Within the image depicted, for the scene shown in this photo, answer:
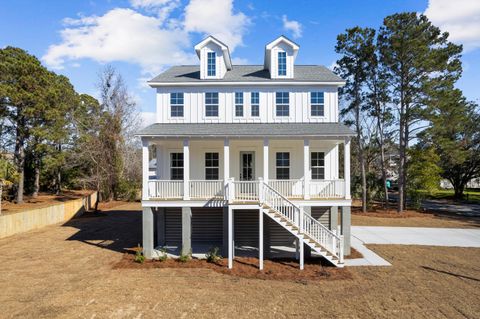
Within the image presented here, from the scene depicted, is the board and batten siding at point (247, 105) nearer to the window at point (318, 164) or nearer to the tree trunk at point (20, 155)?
the window at point (318, 164)

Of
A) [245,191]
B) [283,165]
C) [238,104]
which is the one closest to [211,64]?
[238,104]

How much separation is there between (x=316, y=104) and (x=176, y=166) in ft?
28.0

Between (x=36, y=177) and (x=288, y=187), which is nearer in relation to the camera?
(x=288, y=187)

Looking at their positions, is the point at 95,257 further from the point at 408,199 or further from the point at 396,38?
the point at 408,199

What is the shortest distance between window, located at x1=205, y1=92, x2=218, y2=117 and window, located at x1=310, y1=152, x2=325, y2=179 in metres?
5.96

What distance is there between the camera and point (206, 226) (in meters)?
15.8

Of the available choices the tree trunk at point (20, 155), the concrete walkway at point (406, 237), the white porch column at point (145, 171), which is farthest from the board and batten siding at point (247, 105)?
the tree trunk at point (20, 155)

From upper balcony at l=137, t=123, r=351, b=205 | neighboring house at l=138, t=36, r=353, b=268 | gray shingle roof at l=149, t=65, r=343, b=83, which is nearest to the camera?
upper balcony at l=137, t=123, r=351, b=205

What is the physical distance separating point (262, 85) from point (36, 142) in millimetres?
27371

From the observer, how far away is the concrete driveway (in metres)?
16.4

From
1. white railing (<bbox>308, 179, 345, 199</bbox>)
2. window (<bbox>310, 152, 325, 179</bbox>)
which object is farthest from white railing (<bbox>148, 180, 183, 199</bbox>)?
window (<bbox>310, 152, 325, 179</bbox>)

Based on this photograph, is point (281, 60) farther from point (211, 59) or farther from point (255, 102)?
point (211, 59)

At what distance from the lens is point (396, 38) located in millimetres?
25859

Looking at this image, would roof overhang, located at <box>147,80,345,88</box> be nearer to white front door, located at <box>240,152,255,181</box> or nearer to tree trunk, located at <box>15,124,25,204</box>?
white front door, located at <box>240,152,255,181</box>
